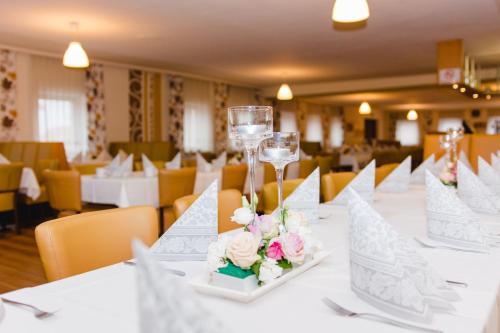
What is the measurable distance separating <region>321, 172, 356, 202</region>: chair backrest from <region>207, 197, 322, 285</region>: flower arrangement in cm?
181

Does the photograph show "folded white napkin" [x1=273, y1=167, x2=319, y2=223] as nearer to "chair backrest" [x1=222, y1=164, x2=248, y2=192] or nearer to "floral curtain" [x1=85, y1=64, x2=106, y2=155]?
"chair backrest" [x1=222, y1=164, x2=248, y2=192]

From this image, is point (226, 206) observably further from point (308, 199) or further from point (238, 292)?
point (238, 292)

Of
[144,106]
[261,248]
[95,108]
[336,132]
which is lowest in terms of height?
[261,248]

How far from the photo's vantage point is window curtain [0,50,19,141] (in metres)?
7.37

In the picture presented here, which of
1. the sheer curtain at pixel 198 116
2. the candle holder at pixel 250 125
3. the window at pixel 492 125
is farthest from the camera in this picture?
the window at pixel 492 125

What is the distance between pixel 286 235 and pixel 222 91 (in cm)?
1082

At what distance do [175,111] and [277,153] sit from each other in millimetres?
9172

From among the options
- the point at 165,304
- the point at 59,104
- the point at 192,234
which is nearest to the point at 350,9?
the point at 192,234

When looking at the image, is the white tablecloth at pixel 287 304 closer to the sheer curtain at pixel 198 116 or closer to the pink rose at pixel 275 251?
the pink rose at pixel 275 251

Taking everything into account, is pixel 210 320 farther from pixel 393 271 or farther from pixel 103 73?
pixel 103 73

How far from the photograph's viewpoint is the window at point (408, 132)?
21.4 metres

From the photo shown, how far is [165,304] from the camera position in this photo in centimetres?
50

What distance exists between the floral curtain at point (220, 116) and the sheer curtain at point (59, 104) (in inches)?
144

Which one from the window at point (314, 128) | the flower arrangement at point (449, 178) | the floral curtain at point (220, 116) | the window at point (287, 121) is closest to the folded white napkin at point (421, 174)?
the flower arrangement at point (449, 178)
